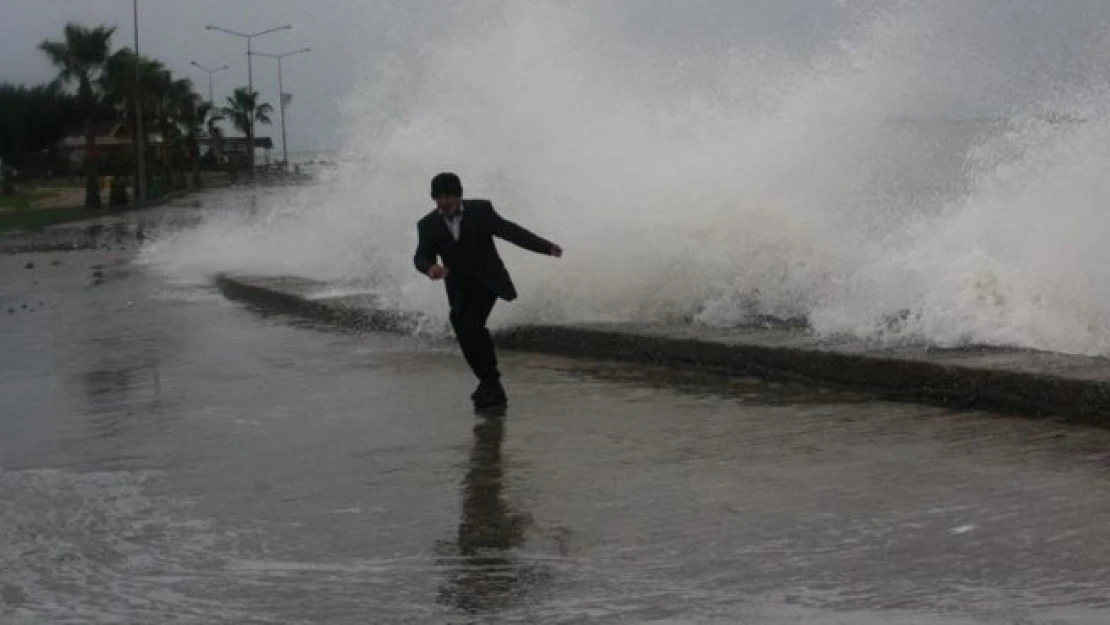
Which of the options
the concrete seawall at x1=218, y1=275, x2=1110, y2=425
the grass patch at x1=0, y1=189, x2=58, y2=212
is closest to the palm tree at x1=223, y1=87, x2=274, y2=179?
the grass patch at x1=0, y1=189, x2=58, y2=212

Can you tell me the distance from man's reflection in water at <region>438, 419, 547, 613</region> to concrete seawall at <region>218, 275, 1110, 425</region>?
7.73 feet

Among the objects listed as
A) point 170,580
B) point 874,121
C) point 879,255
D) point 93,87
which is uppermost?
point 93,87

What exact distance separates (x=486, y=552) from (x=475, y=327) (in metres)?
3.42

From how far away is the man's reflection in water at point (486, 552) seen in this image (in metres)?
5.08

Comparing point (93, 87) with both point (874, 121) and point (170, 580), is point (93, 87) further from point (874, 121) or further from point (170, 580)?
point (170, 580)

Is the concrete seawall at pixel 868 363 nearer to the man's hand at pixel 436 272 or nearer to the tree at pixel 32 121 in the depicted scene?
the man's hand at pixel 436 272

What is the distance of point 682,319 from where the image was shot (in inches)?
459

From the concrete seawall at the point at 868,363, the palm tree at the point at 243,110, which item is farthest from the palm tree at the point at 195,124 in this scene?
the concrete seawall at the point at 868,363

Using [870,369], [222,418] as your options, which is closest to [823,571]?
[870,369]

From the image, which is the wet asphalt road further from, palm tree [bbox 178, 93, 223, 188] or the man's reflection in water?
palm tree [bbox 178, 93, 223, 188]

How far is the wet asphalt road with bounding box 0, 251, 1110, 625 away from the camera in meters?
4.99

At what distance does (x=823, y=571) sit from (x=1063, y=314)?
4.67 m

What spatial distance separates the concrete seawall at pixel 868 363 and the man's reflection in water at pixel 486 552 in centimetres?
236

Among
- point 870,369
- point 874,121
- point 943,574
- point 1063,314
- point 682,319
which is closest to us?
point 943,574
